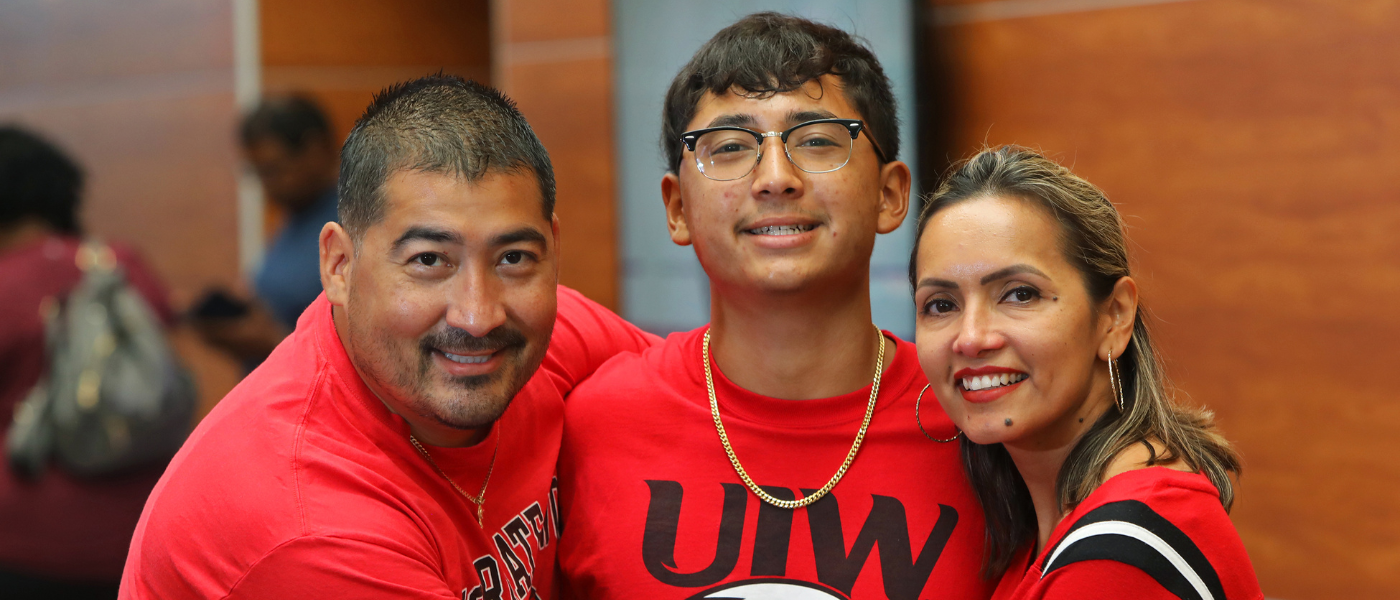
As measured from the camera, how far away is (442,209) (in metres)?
1.37

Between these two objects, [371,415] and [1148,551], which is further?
[371,415]

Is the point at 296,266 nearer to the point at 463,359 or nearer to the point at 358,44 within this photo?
the point at 358,44

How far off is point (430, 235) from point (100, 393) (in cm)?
176

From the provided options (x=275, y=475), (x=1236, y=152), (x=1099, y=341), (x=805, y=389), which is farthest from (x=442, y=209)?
(x=1236, y=152)

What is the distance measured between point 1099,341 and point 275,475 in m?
1.05

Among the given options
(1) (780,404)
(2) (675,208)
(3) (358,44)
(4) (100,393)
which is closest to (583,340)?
(2) (675,208)

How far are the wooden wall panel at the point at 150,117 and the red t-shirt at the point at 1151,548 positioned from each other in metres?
4.94

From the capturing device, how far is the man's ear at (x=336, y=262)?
1.46 metres

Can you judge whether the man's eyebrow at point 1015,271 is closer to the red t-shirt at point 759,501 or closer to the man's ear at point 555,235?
the red t-shirt at point 759,501

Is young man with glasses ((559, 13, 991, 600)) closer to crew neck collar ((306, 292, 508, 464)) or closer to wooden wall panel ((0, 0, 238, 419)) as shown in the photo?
crew neck collar ((306, 292, 508, 464))

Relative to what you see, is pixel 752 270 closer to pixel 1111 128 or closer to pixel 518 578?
pixel 518 578

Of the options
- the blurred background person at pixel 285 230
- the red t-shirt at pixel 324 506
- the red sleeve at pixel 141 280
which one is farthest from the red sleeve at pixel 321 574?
the blurred background person at pixel 285 230

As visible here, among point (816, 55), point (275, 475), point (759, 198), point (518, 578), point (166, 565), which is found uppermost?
point (816, 55)

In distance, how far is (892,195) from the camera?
1.78m
